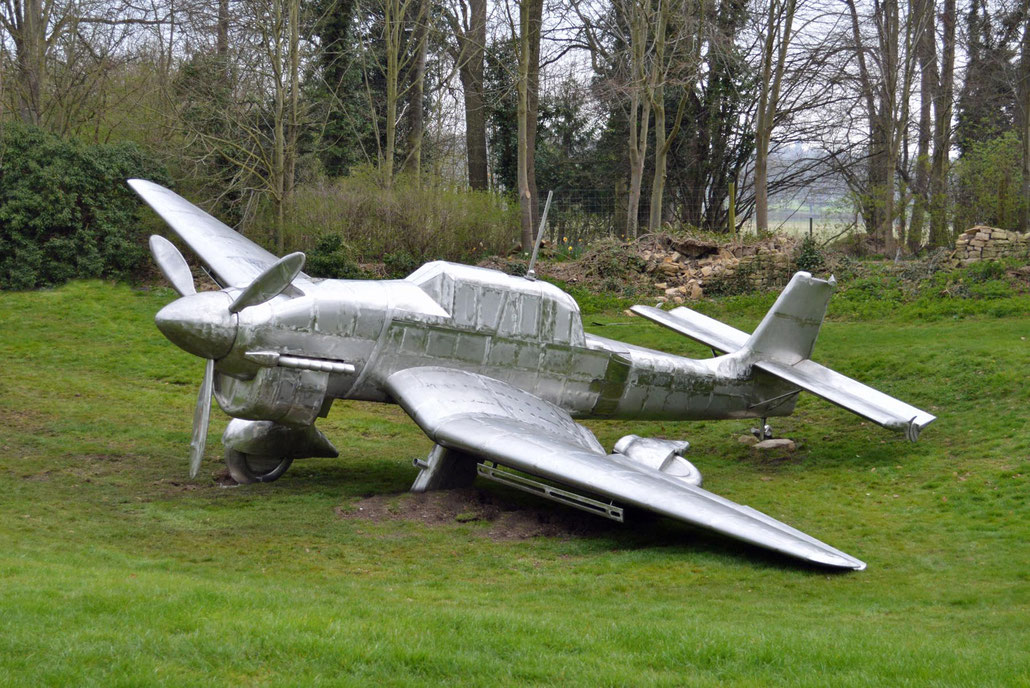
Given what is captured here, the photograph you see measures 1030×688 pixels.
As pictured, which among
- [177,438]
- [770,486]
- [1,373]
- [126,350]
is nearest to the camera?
[770,486]

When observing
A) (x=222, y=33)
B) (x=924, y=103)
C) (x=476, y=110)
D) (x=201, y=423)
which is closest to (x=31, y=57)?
(x=222, y=33)

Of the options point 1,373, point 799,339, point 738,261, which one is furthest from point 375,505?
point 738,261

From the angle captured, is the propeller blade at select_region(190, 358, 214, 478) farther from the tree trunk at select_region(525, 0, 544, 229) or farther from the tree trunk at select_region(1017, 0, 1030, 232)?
the tree trunk at select_region(1017, 0, 1030, 232)

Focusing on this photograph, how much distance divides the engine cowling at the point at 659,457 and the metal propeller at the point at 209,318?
4562mm

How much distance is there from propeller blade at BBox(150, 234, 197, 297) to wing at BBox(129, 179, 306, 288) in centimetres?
63

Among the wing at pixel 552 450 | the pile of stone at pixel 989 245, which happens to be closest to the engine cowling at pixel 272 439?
the wing at pixel 552 450

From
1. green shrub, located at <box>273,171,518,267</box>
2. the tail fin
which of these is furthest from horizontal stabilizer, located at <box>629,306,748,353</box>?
green shrub, located at <box>273,171,518,267</box>

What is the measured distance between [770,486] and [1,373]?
14198mm

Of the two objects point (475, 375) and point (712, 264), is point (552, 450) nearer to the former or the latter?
point (475, 375)

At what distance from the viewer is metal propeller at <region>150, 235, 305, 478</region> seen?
434 inches

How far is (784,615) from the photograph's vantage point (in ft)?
26.7

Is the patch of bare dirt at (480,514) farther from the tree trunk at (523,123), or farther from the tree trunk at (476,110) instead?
the tree trunk at (476,110)

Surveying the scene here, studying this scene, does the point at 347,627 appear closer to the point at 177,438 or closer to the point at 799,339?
the point at 177,438

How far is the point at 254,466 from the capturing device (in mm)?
12961
